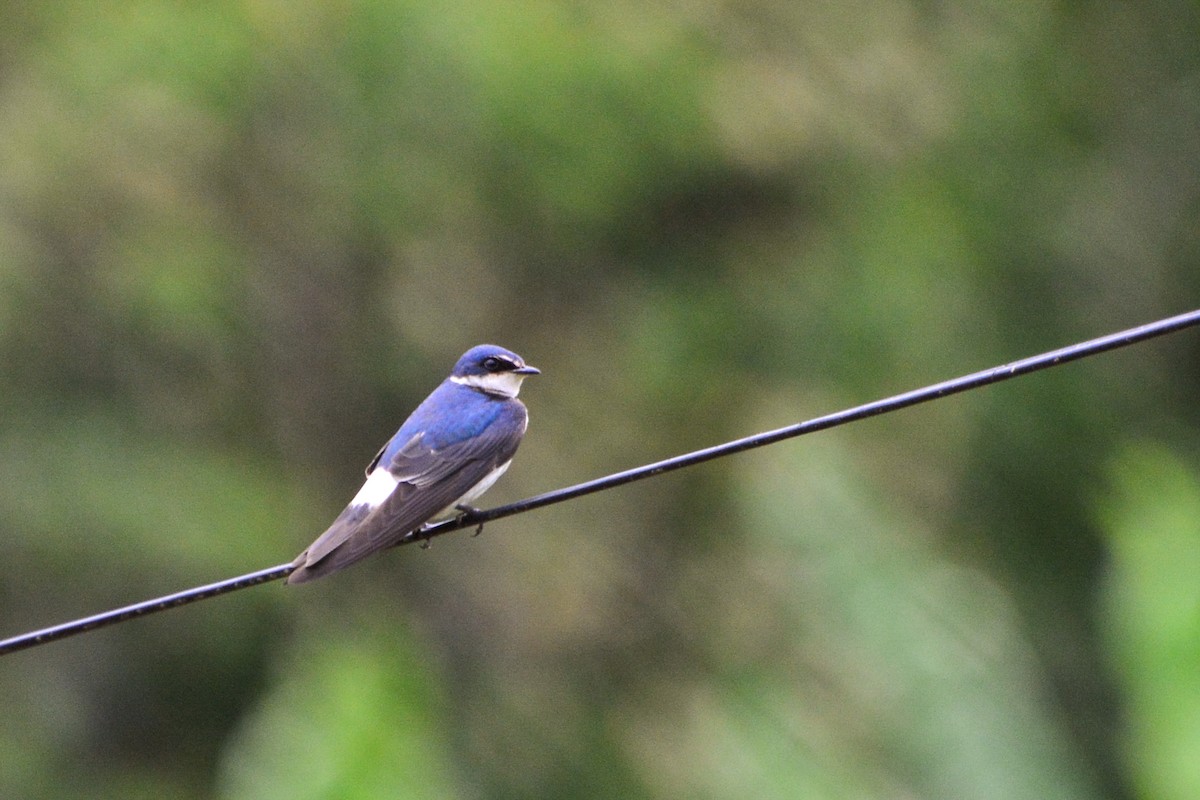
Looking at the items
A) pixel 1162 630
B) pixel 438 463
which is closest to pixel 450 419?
pixel 438 463

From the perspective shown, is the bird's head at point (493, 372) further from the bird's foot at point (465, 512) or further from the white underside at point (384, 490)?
the bird's foot at point (465, 512)

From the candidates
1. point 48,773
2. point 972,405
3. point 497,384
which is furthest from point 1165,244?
point 48,773

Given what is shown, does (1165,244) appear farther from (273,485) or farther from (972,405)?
(273,485)

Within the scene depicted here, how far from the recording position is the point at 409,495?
19.6ft

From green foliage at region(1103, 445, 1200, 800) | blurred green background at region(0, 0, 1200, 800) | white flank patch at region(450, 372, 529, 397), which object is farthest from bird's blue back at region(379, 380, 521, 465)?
blurred green background at region(0, 0, 1200, 800)

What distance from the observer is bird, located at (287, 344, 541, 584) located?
558 cm

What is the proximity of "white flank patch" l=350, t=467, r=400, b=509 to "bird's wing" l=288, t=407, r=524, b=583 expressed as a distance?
11 mm

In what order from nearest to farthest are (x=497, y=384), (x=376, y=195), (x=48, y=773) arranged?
(x=497, y=384), (x=48, y=773), (x=376, y=195)

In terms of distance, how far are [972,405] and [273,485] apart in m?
5.97

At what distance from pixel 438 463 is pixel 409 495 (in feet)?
0.93

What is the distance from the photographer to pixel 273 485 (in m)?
13.5

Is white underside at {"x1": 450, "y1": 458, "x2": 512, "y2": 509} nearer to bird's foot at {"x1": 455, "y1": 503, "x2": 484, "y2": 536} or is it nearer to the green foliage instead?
bird's foot at {"x1": 455, "y1": 503, "x2": 484, "y2": 536}

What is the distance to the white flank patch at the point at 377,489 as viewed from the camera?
600 centimetres

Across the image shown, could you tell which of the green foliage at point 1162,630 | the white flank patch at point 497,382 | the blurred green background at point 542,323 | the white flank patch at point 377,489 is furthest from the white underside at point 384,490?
the blurred green background at point 542,323
